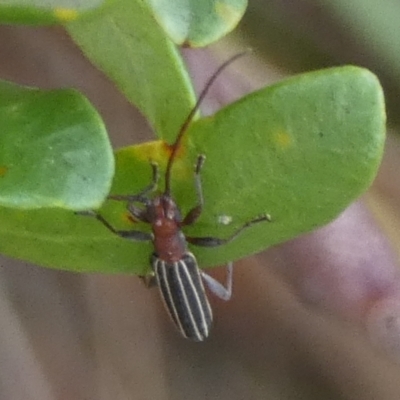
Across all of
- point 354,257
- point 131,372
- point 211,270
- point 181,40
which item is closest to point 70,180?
point 181,40

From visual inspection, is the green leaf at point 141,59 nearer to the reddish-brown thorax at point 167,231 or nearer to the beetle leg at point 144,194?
the beetle leg at point 144,194

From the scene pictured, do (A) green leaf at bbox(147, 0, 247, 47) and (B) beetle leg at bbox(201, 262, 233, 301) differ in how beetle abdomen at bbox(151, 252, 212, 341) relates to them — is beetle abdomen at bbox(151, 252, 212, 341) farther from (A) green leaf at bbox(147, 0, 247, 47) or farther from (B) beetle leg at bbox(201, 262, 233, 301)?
(A) green leaf at bbox(147, 0, 247, 47)

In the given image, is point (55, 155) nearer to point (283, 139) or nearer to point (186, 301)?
point (283, 139)

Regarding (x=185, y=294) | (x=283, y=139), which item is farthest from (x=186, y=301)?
(x=283, y=139)

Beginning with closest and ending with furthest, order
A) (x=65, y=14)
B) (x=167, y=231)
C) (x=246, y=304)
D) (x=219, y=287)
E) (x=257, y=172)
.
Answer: (x=65, y=14) < (x=257, y=172) < (x=167, y=231) < (x=219, y=287) < (x=246, y=304)

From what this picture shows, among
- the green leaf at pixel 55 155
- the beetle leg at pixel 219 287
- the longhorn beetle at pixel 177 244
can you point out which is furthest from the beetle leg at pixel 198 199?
the beetle leg at pixel 219 287

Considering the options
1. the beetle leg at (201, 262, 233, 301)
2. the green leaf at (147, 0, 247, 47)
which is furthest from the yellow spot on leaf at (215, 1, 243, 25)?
the beetle leg at (201, 262, 233, 301)
